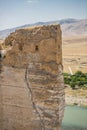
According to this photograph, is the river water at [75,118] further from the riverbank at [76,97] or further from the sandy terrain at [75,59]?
the sandy terrain at [75,59]

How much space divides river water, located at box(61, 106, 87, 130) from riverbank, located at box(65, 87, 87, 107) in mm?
1490

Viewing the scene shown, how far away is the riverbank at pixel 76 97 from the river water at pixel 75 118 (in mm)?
1490

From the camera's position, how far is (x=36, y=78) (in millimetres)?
10789

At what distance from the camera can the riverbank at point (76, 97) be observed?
103 feet

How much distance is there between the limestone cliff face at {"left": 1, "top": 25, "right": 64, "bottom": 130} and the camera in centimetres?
1052

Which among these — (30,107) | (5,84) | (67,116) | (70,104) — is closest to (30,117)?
(30,107)

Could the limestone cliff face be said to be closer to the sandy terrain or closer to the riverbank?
the riverbank

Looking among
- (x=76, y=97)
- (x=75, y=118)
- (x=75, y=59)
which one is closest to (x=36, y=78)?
(x=75, y=118)

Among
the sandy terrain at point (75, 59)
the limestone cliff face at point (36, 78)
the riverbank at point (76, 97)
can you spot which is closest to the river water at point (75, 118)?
the riverbank at point (76, 97)

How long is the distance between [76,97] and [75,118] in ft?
26.5

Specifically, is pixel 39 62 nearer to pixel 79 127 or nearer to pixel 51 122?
pixel 51 122

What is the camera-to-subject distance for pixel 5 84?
1136cm

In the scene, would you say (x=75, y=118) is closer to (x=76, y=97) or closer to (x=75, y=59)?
(x=76, y=97)

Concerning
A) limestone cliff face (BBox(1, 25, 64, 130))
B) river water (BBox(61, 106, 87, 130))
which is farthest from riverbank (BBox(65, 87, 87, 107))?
limestone cliff face (BBox(1, 25, 64, 130))
